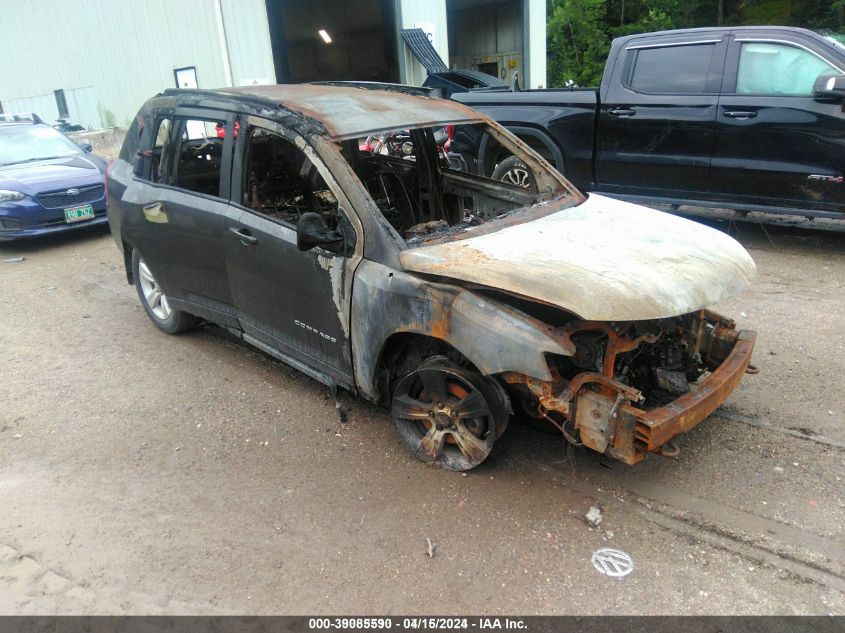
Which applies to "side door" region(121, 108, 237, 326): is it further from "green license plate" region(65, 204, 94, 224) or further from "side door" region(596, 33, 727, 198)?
"side door" region(596, 33, 727, 198)

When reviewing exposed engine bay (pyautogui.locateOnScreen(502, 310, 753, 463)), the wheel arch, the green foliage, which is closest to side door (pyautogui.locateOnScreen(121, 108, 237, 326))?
the wheel arch

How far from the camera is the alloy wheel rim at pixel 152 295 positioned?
5.10 meters

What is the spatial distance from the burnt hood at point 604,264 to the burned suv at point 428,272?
11mm

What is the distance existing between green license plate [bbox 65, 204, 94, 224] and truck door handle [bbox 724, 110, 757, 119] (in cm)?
766

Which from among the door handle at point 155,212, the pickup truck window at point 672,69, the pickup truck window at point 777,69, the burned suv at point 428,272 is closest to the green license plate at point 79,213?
the burned suv at point 428,272

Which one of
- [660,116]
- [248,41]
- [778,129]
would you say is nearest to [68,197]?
[660,116]

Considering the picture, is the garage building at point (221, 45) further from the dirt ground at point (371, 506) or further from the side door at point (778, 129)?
the dirt ground at point (371, 506)

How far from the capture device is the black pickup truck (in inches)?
228

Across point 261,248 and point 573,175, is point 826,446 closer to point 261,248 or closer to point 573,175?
point 261,248

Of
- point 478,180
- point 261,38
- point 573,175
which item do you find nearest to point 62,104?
point 261,38

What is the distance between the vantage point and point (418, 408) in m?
3.31

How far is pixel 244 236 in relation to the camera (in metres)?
3.76

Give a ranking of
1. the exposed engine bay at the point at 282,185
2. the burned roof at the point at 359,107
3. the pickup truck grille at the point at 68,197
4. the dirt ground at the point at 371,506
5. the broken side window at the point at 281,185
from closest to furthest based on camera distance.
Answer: the dirt ground at the point at 371,506, the burned roof at the point at 359,107, the broken side window at the point at 281,185, the exposed engine bay at the point at 282,185, the pickup truck grille at the point at 68,197

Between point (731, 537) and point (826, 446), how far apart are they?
3.34ft
